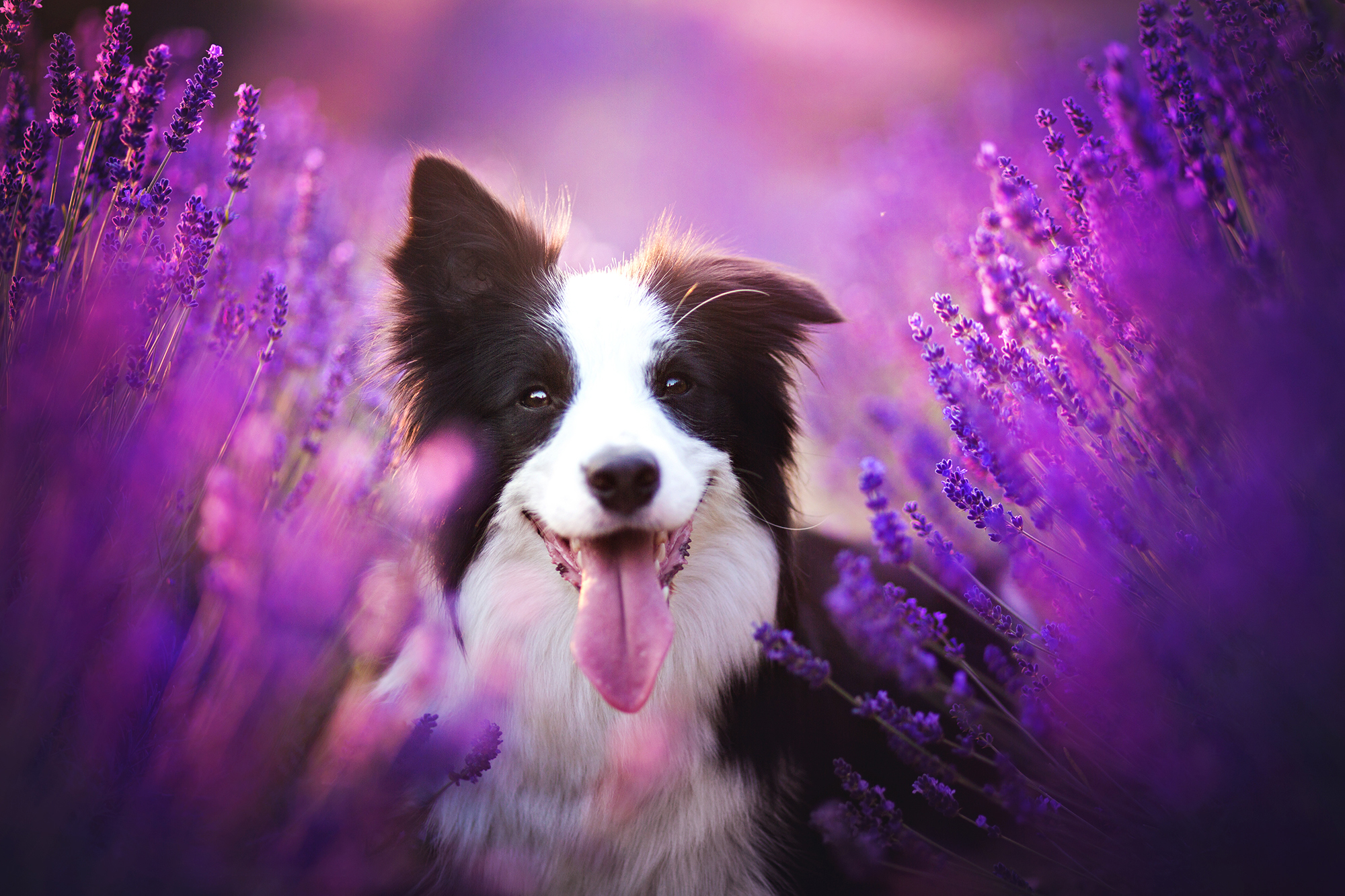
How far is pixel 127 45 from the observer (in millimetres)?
1498

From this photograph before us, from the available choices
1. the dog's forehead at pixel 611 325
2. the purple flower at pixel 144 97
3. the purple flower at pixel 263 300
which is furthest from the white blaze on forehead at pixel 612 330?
the purple flower at pixel 144 97

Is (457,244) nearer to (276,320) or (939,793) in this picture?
(276,320)

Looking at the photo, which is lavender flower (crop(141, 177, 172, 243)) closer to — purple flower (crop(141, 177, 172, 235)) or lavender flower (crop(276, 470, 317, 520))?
purple flower (crop(141, 177, 172, 235))

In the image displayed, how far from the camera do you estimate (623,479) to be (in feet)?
5.17

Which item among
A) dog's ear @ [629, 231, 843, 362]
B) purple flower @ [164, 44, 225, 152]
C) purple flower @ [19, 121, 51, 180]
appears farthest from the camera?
dog's ear @ [629, 231, 843, 362]

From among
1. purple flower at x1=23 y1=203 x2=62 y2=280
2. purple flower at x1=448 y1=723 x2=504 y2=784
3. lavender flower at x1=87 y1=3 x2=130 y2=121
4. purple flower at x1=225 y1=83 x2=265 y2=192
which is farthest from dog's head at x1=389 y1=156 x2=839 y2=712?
purple flower at x1=23 y1=203 x2=62 y2=280

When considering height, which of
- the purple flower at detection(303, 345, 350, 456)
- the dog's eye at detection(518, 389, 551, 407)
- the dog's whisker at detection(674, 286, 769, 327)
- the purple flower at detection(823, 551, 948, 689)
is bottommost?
the purple flower at detection(303, 345, 350, 456)

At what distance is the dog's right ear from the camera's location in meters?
1.94

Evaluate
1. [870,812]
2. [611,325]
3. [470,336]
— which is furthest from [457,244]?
[870,812]

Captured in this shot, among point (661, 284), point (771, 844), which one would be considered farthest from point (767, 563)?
point (661, 284)

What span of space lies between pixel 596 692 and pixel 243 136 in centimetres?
144

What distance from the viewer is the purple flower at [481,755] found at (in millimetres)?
1426

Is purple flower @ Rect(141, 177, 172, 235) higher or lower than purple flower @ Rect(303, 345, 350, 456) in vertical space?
higher

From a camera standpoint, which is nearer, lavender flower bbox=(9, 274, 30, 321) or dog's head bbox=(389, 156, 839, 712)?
lavender flower bbox=(9, 274, 30, 321)
